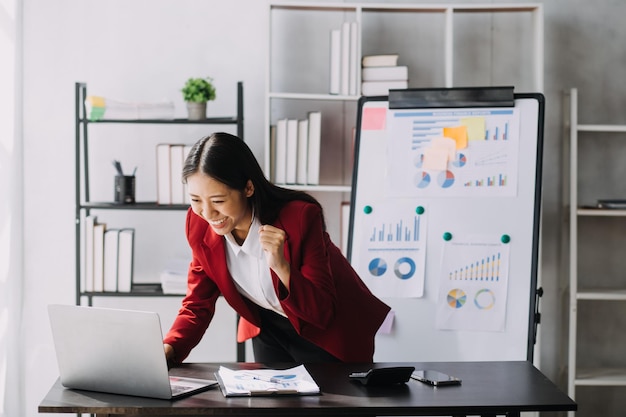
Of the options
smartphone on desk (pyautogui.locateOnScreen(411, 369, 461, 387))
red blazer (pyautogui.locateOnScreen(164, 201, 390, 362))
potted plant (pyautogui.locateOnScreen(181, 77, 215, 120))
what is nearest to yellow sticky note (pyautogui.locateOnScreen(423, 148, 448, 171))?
red blazer (pyautogui.locateOnScreen(164, 201, 390, 362))

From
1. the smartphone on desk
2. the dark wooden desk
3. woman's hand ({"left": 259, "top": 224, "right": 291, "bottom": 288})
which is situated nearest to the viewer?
the dark wooden desk

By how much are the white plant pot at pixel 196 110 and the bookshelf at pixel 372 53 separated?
1.36 feet

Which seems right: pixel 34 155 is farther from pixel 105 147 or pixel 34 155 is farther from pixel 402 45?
pixel 402 45

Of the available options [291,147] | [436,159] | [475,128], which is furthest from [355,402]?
[291,147]

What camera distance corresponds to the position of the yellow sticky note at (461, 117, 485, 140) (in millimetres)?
3186

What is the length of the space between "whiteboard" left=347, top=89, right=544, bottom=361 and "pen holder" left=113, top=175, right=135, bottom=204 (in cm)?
103

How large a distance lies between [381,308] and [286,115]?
1633 millimetres

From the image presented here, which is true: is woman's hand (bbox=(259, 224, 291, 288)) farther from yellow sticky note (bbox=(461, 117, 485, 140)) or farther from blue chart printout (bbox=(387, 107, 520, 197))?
yellow sticky note (bbox=(461, 117, 485, 140))

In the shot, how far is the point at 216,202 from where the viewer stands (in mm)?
2146

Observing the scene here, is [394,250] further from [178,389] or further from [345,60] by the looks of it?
[178,389]

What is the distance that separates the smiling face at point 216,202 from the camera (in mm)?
2139

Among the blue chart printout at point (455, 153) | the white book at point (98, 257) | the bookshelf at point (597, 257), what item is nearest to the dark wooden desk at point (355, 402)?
the blue chart printout at point (455, 153)

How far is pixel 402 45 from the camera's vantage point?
3.86 meters

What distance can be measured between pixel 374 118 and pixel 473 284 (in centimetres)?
78
